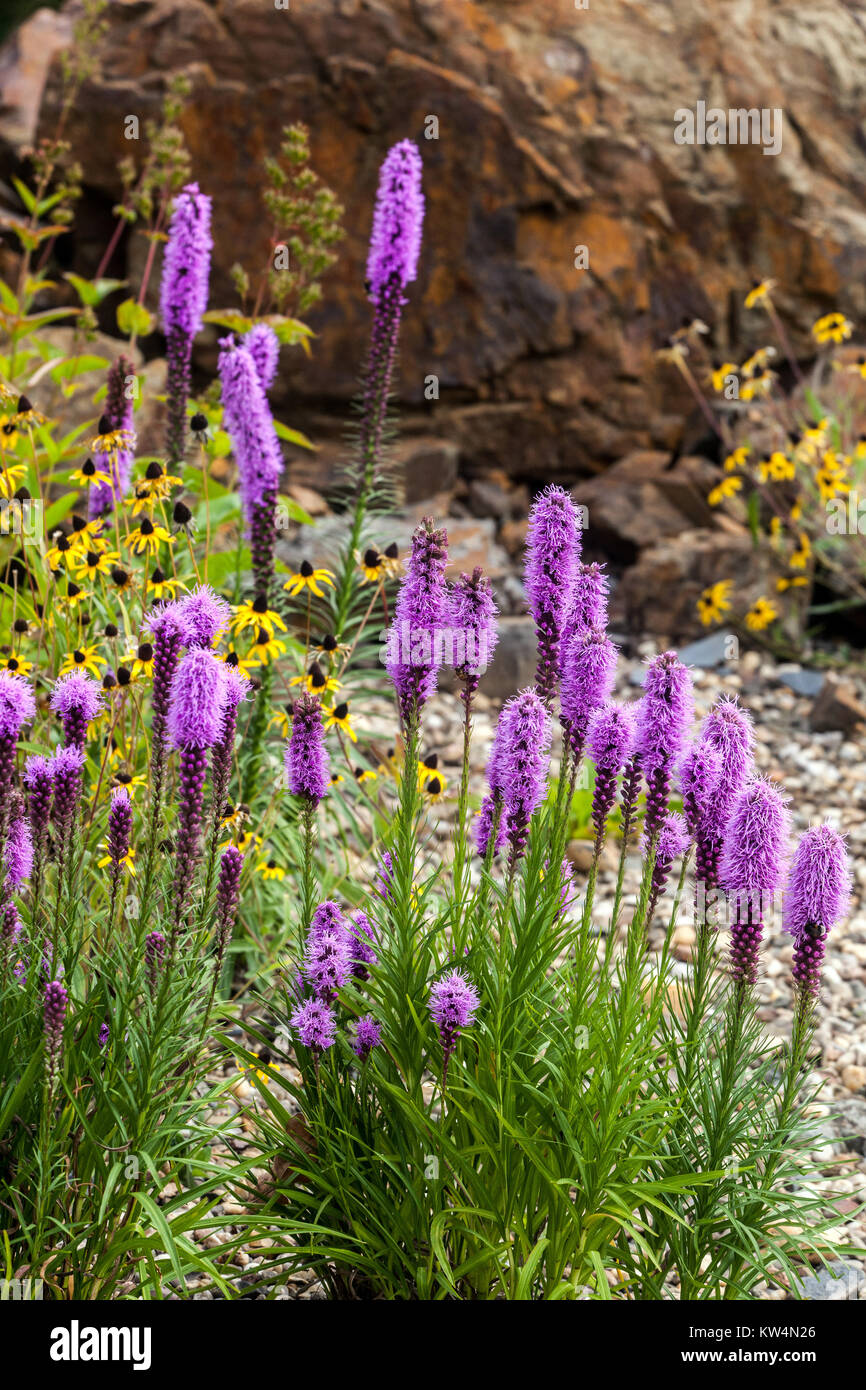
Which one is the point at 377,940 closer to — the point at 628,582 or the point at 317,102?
the point at 628,582

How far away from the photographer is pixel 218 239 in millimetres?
7742

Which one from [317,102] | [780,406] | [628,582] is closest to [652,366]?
[780,406]

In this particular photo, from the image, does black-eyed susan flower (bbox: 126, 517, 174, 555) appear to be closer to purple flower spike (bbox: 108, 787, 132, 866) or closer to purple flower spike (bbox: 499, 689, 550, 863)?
purple flower spike (bbox: 108, 787, 132, 866)

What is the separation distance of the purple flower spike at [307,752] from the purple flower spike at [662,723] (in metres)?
0.64

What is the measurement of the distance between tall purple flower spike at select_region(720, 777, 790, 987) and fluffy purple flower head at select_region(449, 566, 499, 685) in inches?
21.6

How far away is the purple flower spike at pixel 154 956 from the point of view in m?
2.55

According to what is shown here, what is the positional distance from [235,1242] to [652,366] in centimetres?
681

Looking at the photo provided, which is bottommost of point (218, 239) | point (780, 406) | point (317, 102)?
point (780, 406)

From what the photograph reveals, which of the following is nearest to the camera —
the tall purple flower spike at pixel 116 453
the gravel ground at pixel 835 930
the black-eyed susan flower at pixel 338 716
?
the gravel ground at pixel 835 930

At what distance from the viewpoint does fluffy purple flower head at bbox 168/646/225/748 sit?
7.88ft

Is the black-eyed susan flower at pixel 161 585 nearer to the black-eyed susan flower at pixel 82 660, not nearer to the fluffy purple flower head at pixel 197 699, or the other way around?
the black-eyed susan flower at pixel 82 660

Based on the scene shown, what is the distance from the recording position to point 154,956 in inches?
102

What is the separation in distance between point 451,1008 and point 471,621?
711mm

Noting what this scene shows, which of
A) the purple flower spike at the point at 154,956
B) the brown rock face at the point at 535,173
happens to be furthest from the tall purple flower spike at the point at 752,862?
the brown rock face at the point at 535,173
